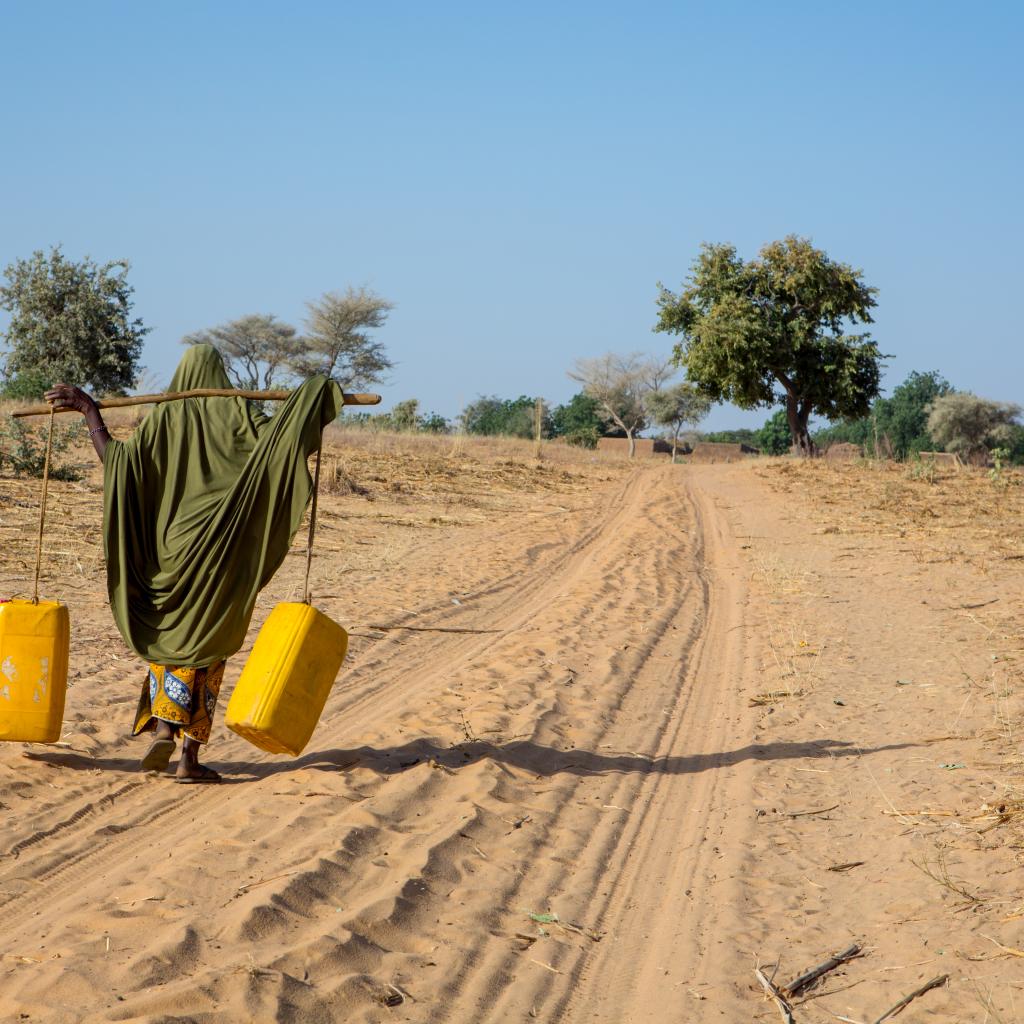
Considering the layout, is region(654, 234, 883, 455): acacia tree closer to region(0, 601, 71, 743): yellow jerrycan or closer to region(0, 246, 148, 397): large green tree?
region(0, 246, 148, 397): large green tree

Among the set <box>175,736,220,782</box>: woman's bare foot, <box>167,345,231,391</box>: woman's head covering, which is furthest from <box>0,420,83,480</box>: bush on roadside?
<box>175,736,220,782</box>: woman's bare foot

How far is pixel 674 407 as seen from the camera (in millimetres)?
64000

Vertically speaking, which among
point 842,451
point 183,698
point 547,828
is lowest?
point 547,828

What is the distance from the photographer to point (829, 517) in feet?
56.8

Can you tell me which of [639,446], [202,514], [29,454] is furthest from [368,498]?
[639,446]

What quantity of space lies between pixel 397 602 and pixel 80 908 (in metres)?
6.26

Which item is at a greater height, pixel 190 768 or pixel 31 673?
pixel 31 673

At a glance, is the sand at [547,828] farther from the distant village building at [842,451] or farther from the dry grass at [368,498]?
the distant village building at [842,451]

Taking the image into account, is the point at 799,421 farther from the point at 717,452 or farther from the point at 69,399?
the point at 69,399

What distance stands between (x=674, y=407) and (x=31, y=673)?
6036 cm

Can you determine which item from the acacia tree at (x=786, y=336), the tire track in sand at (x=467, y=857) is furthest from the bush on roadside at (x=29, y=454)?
the acacia tree at (x=786, y=336)

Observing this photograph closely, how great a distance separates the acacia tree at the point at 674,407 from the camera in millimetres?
64000

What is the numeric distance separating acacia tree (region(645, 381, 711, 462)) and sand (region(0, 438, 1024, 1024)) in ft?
178

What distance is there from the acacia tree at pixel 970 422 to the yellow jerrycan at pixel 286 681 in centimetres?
4939
